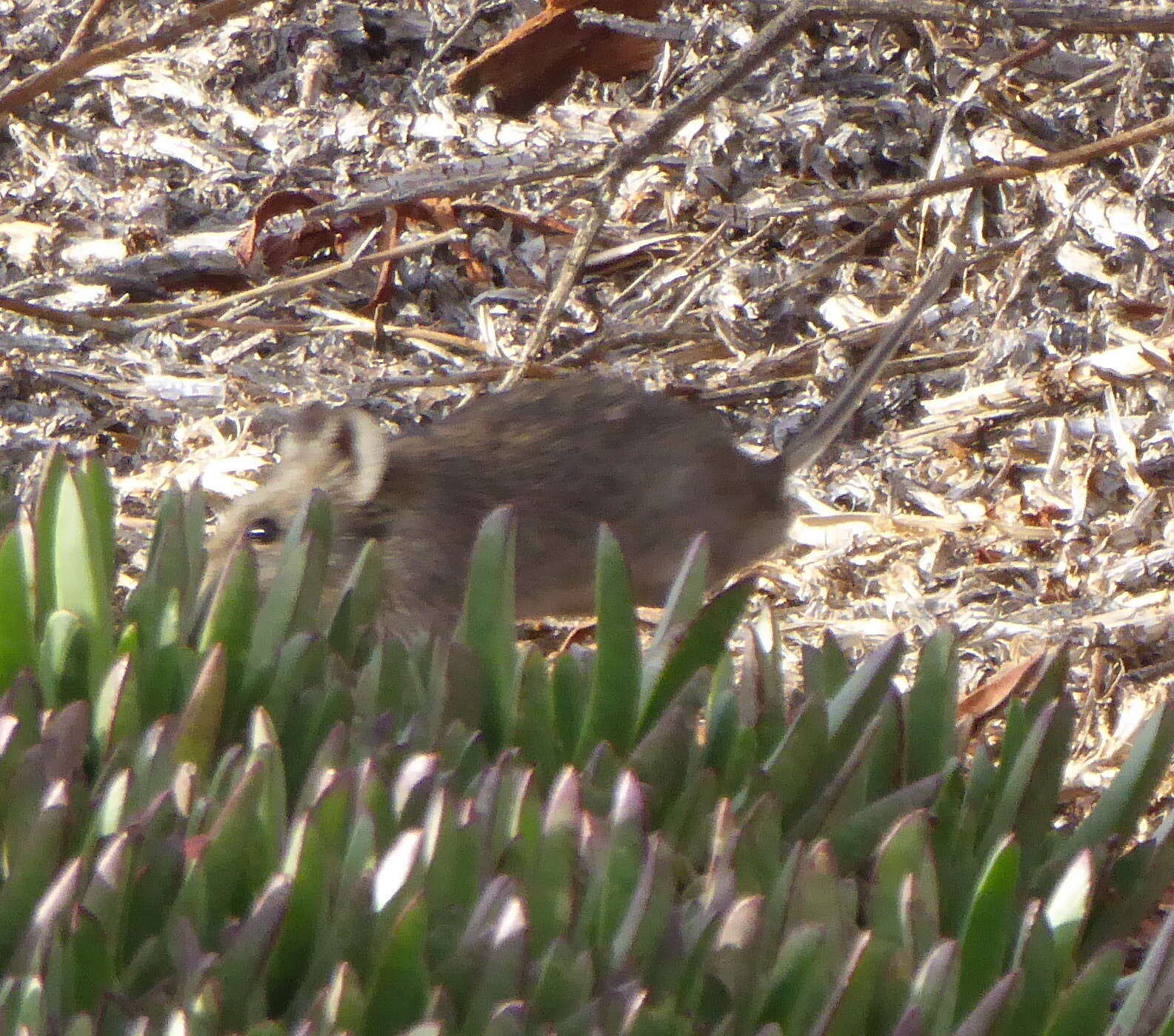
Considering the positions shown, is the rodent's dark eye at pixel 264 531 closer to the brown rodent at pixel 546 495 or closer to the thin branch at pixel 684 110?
the brown rodent at pixel 546 495

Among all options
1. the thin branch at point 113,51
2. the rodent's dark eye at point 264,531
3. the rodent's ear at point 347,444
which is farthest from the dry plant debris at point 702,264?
the rodent's dark eye at point 264,531

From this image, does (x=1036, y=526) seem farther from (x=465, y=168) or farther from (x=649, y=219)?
(x=465, y=168)

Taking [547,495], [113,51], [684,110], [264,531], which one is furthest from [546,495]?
[113,51]

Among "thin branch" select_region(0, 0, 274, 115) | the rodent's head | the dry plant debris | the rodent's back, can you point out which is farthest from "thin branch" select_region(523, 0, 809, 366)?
"thin branch" select_region(0, 0, 274, 115)

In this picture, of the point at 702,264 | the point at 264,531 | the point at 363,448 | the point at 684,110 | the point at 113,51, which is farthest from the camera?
the point at 702,264

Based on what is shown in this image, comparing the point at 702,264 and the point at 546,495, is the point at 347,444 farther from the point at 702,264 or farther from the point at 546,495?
the point at 702,264

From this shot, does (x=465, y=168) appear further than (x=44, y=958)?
Yes

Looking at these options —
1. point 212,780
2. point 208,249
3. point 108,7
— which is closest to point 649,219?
point 208,249

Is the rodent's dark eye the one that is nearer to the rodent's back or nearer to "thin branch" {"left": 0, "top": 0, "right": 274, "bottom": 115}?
the rodent's back
